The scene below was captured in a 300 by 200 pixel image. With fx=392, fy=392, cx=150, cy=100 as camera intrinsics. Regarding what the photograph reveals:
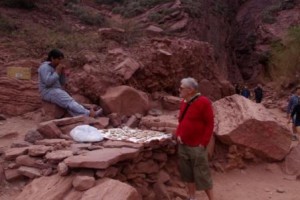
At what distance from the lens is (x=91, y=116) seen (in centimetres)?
636

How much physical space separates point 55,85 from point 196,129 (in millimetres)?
2712

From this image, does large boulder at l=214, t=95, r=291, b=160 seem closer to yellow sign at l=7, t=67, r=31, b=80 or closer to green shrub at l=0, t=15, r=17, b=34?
yellow sign at l=7, t=67, r=31, b=80

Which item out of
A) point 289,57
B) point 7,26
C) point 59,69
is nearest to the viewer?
point 59,69

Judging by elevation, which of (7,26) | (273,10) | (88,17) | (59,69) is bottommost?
(59,69)

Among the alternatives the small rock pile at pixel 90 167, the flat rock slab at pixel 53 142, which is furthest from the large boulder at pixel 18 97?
the flat rock slab at pixel 53 142

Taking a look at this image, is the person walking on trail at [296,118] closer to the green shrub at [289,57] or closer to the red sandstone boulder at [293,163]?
the red sandstone boulder at [293,163]

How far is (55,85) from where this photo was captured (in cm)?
625

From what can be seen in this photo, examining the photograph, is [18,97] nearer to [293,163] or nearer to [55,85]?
[55,85]

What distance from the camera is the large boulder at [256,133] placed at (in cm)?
632

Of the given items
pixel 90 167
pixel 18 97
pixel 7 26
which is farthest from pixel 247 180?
pixel 7 26

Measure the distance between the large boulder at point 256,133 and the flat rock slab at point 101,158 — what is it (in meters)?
2.19

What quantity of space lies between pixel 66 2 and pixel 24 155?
40.7ft

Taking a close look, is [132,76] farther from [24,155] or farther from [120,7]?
[120,7]

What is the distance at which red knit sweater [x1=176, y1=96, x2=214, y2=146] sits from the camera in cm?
451
